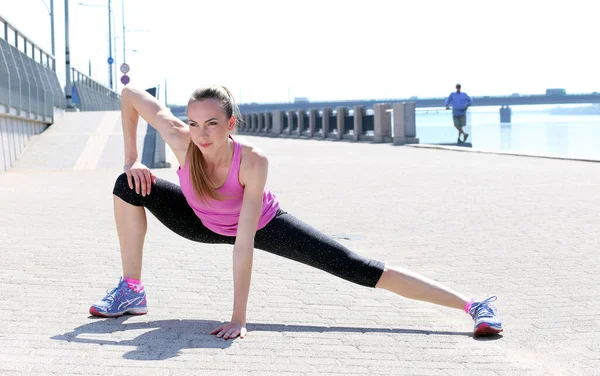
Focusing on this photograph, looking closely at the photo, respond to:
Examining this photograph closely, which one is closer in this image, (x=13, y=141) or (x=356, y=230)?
→ (x=356, y=230)

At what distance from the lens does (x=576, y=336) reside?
439cm

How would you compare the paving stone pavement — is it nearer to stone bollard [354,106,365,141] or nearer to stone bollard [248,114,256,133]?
stone bollard [354,106,365,141]

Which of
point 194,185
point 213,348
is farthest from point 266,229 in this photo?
point 213,348

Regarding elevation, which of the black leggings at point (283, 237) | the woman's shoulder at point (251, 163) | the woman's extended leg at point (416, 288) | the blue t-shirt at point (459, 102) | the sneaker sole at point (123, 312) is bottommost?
the sneaker sole at point (123, 312)

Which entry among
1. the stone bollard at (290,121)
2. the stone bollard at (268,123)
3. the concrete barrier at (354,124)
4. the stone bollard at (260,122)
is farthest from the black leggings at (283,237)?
the stone bollard at (260,122)

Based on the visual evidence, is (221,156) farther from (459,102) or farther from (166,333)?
(459,102)

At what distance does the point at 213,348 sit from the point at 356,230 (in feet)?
14.8

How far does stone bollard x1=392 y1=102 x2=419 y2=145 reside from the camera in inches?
1183

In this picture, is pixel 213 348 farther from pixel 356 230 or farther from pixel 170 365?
pixel 356 230

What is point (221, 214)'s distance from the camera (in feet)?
14.9

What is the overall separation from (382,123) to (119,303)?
2736 cm

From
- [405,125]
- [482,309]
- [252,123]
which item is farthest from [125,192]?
[252,123]

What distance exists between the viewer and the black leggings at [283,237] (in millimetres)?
4566

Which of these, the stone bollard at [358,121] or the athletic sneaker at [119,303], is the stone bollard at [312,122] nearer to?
the stone bollard at [358,121]
